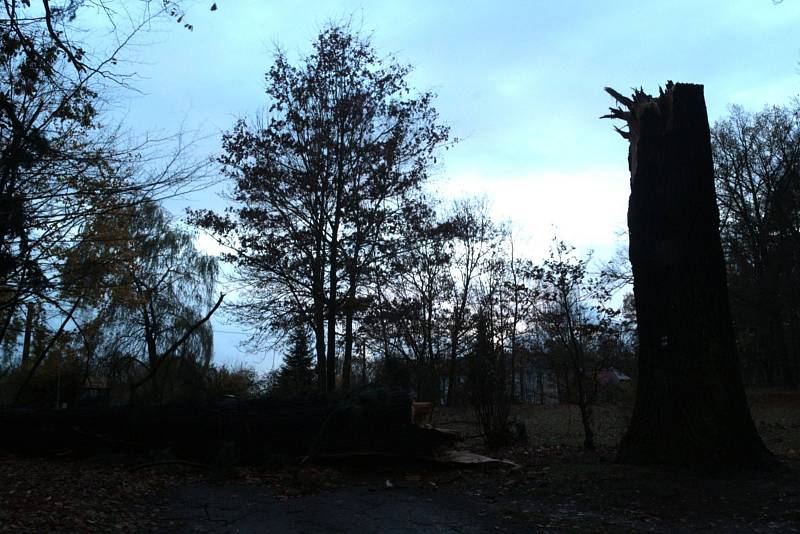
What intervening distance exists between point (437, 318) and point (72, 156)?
23.0m

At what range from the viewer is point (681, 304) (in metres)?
7.48

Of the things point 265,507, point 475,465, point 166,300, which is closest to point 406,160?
point 475,465

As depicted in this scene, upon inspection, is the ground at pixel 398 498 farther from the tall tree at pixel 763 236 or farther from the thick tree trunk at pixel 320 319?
the tall tree at pixel 763 236

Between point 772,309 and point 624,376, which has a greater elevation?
point 772,309

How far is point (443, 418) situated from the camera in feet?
63.5

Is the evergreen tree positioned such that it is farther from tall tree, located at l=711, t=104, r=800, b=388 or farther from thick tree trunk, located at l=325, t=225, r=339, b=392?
tall tree, located at l=711, t=104, r=800, b=388

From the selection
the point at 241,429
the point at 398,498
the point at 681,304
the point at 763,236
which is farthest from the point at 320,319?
the point at 763,236

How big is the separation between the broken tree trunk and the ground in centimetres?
45

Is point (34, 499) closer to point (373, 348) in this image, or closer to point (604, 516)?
point (604, 516)

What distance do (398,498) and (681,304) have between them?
4124mm

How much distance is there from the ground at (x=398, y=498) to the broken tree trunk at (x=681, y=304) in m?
0.45

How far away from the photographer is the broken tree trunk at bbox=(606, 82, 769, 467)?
693cm

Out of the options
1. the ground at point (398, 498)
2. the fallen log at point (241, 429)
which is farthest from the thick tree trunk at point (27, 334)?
the ground at point (398, 498)

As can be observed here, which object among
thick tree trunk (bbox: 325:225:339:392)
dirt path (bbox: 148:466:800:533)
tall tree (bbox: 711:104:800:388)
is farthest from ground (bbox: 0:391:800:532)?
tall tree (bbox: 711:104:800:388)
